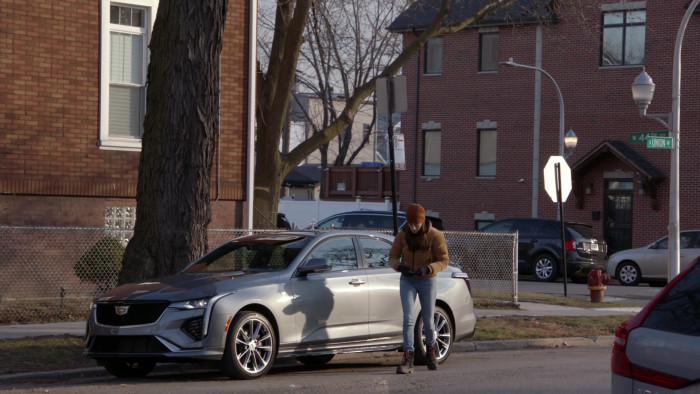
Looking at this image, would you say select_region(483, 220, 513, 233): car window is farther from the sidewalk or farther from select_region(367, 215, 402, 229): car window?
the sidewalk

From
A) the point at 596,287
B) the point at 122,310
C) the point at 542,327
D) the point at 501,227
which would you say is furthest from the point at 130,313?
the point at 501,227

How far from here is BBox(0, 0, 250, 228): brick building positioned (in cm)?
1611

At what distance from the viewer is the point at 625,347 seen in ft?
17.3

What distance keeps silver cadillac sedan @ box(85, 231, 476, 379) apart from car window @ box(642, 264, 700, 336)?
17.7 ft

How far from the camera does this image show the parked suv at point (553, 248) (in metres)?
27.2

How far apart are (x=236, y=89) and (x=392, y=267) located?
8396mm

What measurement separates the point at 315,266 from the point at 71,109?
749 cm

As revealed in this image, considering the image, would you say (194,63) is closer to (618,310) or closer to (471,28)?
(618,310)

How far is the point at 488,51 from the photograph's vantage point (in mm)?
36469

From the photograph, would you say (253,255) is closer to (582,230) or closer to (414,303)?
(414,303)

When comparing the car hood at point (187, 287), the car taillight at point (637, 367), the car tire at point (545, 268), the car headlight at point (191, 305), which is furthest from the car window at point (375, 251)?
the car tire at point (545, 268)

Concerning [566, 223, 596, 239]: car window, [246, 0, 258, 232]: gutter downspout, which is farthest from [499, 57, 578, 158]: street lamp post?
[246, 0, 258, 232]: gutter downspout

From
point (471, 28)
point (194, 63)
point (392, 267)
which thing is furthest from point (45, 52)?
point (471, 28)

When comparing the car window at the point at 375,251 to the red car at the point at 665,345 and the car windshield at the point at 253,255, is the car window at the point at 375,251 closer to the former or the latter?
the car windshield at the point at 253,255
